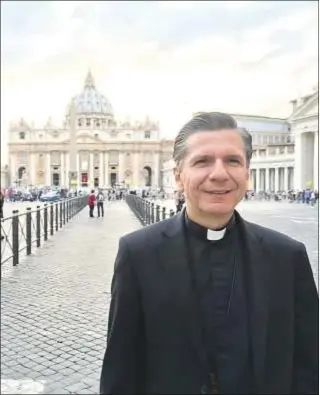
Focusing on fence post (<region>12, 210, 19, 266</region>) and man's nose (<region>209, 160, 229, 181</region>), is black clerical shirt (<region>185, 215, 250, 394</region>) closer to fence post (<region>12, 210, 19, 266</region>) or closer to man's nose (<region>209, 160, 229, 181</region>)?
man's nose (<region>209, 160, 229, 181</region>)

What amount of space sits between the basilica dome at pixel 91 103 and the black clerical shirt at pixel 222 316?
103 meters

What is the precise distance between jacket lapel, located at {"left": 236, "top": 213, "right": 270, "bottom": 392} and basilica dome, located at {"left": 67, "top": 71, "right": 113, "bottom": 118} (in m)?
103

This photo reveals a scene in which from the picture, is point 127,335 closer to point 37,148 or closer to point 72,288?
point 72,288

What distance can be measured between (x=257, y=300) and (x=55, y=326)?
3199 mm

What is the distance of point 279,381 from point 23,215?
25.4 feet

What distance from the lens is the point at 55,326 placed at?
13.8 ft

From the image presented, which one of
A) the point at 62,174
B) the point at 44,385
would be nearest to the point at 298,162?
the point at 44,385

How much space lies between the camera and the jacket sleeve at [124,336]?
1.33 meters

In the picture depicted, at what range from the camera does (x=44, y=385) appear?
3.14 meters

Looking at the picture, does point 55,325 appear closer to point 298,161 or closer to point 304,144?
point 298,161

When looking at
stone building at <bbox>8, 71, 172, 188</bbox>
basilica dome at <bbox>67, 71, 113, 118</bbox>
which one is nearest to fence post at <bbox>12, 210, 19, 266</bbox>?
stone building at <bbox>8, 71, 172, 188</bbox>

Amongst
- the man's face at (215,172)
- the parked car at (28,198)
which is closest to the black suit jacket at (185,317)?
the man's face at (215,172)

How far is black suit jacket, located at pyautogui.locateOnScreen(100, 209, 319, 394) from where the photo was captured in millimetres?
1290

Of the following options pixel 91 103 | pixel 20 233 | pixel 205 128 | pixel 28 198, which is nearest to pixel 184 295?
pixel 205 128
